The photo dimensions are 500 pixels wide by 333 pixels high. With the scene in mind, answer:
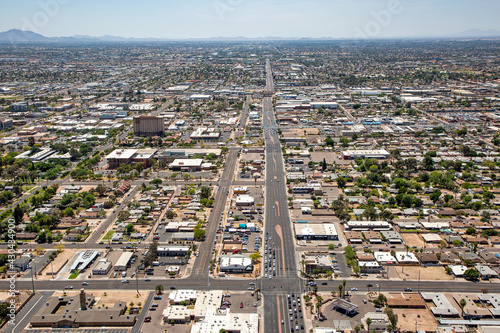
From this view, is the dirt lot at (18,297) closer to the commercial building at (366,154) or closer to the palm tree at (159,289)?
the palm tree at (159,289)

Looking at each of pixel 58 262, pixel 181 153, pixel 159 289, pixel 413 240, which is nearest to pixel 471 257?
pixel 413 240

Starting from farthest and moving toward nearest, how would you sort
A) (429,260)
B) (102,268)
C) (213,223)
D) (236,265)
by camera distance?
(213,223), (429,260), (102,268), (236,265)

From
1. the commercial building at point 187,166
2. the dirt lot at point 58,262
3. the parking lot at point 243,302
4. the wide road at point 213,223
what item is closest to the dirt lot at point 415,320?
the parking lot at point 243,302

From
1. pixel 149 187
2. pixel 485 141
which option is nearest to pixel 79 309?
pixel 149 187

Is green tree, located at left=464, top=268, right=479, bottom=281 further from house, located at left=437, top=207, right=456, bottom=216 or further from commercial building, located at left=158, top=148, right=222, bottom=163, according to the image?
commercial building, located at left=158, top=148, right=222, bottom=163

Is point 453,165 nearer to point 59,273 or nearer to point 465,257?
point 465,257

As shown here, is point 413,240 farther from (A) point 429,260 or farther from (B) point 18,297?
(B) point 18,297
